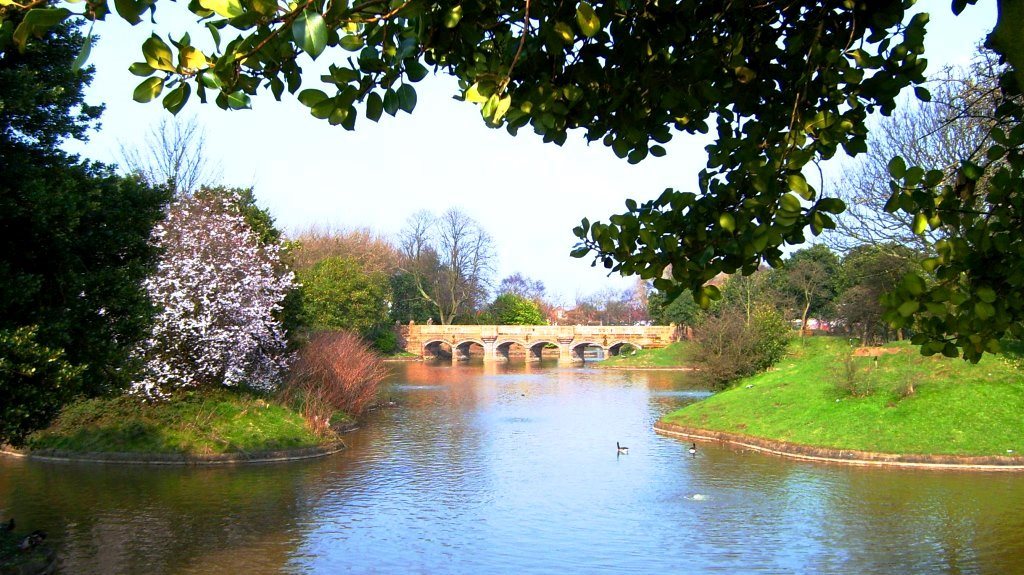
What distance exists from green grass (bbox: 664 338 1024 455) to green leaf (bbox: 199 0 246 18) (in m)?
19.1

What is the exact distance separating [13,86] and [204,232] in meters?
12.3

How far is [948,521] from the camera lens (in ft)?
44.6

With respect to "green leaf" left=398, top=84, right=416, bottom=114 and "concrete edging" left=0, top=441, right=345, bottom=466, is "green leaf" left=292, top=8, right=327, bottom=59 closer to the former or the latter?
"green leaf" left=398, top=84, right=416, bottom=114

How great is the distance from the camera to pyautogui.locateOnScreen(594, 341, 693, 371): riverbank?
173 feet

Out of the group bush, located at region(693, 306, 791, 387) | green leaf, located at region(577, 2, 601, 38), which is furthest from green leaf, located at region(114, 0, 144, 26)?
bush, located at region(693, 306, 791, 387)

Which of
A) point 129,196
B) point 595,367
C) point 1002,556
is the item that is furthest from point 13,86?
point 595,367

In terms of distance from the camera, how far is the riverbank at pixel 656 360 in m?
52.6

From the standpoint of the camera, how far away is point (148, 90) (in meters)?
2.43

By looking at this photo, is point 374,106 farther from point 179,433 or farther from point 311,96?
point 179,433

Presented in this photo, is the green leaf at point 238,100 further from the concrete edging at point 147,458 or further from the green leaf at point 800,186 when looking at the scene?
the concrete edging at point 147,458

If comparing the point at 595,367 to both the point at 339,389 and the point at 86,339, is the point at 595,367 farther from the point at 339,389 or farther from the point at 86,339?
the point at 86,339

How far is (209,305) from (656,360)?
38.0m

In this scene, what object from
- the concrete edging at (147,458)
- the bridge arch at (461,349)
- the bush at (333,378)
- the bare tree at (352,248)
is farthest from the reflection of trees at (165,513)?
the bridge arch at (461,349)

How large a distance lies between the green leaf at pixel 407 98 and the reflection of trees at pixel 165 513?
10.2 m
